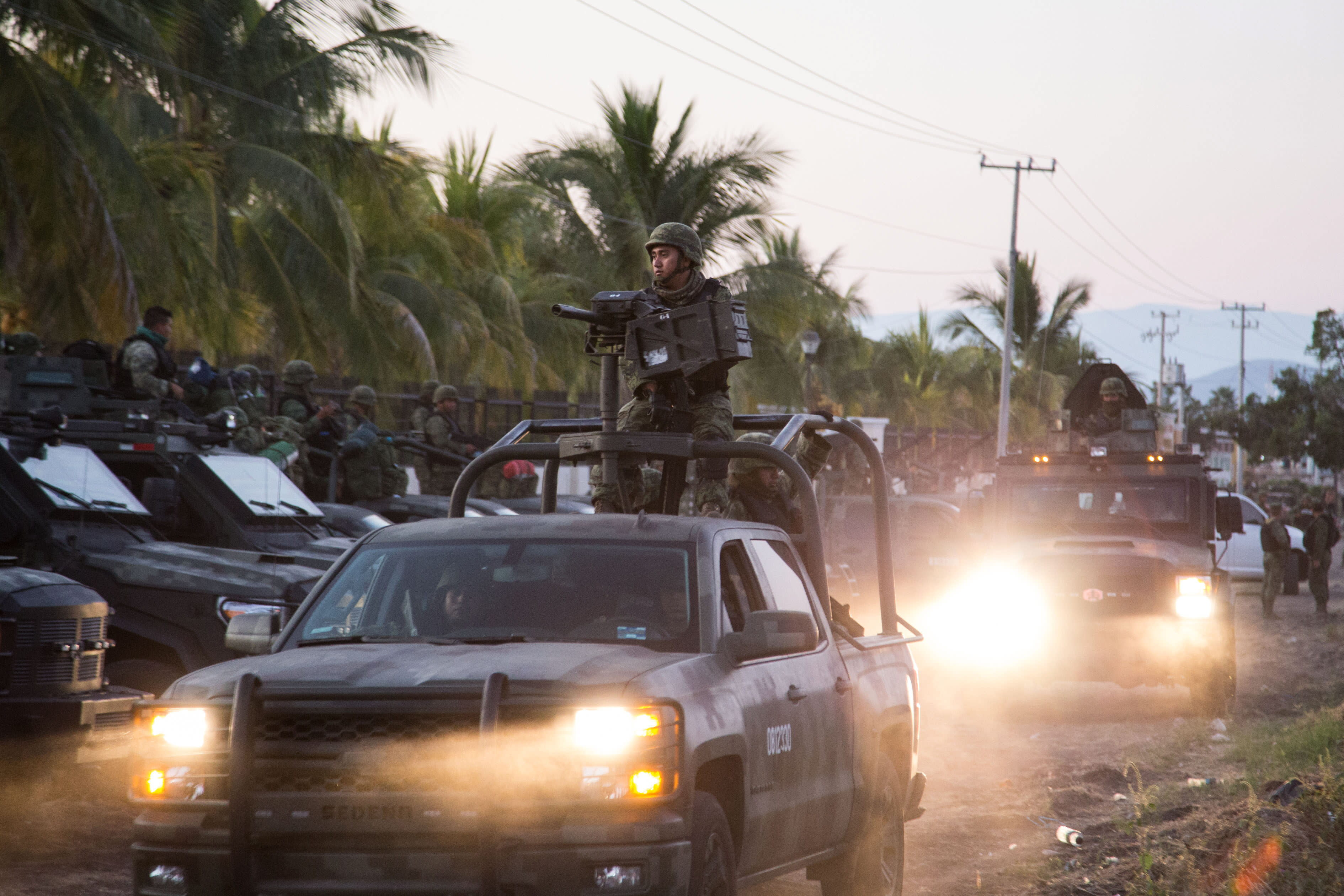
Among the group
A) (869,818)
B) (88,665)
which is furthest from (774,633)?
(88,665)

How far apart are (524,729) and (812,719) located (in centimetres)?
165

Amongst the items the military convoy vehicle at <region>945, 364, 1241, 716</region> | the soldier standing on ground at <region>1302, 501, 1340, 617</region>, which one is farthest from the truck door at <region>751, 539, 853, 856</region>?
the soldier standing on ground at <region>1302, 501, 1340, 617</region>

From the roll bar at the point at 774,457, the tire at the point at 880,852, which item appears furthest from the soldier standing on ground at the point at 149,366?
the tire at the point at 880,852

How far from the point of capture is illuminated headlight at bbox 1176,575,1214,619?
41.0 feet

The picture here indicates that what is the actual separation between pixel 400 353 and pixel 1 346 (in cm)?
1468

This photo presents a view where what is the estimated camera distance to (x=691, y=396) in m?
7.56

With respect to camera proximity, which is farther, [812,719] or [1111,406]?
[1111,406]

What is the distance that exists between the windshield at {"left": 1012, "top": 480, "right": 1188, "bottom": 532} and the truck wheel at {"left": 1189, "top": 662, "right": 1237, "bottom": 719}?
1421 millimetres

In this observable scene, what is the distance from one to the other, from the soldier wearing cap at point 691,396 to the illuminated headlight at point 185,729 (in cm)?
269

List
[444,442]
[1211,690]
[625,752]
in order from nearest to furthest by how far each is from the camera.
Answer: [625,752] < [1211,690] < [444,442]

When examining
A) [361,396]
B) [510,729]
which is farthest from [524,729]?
[361,396]

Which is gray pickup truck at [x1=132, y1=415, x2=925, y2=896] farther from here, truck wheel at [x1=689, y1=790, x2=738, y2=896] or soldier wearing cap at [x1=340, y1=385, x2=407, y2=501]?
soldier wearing cap at [x1=340, y1=385, x2=407, y2=501]

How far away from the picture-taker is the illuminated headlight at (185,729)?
4441 mm

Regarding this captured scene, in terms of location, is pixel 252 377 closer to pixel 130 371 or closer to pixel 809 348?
pixel 130 371
